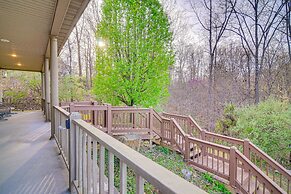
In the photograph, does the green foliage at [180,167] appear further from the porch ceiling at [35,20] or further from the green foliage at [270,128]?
the porch ceiling at [35,20]

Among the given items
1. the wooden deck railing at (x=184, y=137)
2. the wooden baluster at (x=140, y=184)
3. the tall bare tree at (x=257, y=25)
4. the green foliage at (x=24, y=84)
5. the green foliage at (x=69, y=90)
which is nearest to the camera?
the wooden baluster at (x=140, y=184)

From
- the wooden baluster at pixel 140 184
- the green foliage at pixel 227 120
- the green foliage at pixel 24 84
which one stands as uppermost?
the green foliage at pixel 24 84

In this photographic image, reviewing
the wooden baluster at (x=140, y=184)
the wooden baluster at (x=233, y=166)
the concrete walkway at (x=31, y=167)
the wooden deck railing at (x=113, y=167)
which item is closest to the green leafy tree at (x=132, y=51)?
the concrete walkway at (x=31, y=167)

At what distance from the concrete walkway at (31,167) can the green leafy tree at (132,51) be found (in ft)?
13.6

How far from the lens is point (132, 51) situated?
337 inches

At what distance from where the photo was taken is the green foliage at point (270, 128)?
6.69 meters

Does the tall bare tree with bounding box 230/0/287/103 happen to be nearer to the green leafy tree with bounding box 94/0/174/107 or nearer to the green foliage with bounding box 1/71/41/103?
the green leafy tree with bounding box 94/0/174/107

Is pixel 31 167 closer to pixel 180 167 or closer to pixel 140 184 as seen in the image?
pixel 140 184

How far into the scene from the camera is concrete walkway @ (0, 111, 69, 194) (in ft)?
8.77

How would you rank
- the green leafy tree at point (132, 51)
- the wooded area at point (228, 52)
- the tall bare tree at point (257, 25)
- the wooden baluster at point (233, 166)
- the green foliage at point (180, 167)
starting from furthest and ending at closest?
the wooded area at point (228, 52)
the tall bare tree at point (257, 25)
the green leafy tree at point (132, 51)
the green foliage at point (180, 167)
the wooden baluster at point (233, 166)

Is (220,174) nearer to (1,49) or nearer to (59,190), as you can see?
(59,190)

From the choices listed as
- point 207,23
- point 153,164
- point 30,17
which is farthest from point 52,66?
point 207,23

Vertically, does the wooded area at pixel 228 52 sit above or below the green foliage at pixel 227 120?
above

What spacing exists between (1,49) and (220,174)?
935 cm
